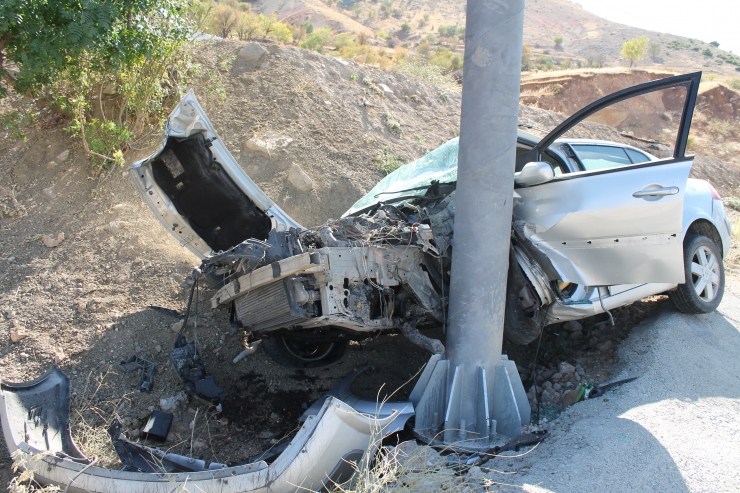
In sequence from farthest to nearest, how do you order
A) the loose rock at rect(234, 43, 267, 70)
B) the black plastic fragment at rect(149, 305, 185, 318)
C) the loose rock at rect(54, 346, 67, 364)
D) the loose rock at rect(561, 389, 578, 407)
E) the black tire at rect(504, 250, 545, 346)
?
the loose rock at rect(234, 43, 267, 70)
the black plastic fragment at rect(149, 305, 185, 318)
the loose rock at rect(54, 346, 67, 364)
the loose rock at rect(561, 389, 578, 407)
the black tire at rect(504, 250, 545, 346)

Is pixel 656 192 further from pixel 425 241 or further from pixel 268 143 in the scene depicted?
pixel 268 143

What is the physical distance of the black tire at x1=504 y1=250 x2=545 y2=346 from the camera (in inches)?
195

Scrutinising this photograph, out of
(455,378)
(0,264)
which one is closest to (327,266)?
(455,378)

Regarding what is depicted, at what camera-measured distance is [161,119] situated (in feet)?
27.5

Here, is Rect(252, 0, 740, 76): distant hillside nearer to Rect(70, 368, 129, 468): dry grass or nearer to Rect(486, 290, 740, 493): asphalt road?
Rect(486, 290, 740, 493): asphalt road

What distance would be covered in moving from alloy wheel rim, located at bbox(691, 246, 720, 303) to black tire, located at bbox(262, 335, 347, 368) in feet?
12.0

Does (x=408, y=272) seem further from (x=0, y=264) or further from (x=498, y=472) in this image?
(x=0, y=264)

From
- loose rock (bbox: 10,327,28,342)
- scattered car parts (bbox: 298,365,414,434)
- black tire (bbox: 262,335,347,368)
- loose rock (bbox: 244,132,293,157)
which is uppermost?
loose rock (bbox: 244,132,293,157)

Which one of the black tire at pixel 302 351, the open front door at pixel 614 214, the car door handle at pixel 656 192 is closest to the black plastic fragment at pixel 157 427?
the black tire at pixel 302 351

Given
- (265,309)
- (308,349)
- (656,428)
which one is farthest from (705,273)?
(265,309)

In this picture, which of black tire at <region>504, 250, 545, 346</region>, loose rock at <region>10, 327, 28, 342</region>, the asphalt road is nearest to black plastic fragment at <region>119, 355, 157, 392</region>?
loose rock at <region>10, 327, 28, 342</region>

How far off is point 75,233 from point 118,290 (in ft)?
3.98

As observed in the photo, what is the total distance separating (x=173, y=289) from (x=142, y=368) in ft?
4.26

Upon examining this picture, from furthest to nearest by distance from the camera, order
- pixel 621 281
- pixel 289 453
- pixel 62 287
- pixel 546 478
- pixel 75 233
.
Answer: pixel 75 233 < pixel 62 287 < pixel 621 281 < pixel 546 478 < pixel 289 453
